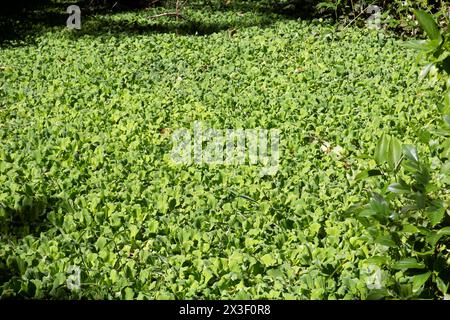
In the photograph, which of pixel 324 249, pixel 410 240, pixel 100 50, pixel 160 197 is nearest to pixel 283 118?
pixel 160 197

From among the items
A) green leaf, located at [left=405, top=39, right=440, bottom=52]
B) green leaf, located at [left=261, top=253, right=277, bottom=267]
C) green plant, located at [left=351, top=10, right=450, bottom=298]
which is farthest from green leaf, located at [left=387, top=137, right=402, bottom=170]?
green leaf, located at [left=261, top=253, right=277, bottom=267]

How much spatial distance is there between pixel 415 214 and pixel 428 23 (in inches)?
28.7

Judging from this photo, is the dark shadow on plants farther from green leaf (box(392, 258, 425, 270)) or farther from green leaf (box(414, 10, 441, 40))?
green leaf (box(414, 10, 441, 40))

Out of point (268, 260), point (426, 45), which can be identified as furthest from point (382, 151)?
point (268, 260)

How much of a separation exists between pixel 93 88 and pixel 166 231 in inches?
103

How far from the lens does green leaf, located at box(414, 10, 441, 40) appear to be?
184cm

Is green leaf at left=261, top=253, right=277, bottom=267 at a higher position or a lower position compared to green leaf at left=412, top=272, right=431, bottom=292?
lower

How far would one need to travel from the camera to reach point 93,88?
200 inches

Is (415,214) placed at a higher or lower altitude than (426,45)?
lower

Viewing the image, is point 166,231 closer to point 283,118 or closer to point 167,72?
point 283,118

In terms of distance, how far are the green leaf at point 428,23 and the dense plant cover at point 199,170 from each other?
357 millimetres

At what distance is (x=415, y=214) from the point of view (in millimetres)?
2207

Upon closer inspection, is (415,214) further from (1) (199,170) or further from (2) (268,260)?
(1) (199,170)

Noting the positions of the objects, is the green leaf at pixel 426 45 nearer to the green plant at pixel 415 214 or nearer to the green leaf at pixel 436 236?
the green plant at pixel 415 214
